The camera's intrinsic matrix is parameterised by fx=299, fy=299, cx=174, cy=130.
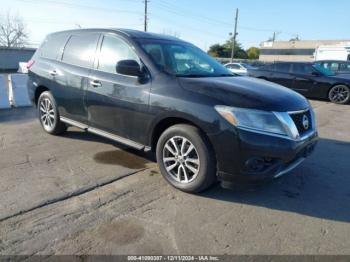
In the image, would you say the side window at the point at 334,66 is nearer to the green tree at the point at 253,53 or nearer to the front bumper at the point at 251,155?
the front bumper at the point at 251,155

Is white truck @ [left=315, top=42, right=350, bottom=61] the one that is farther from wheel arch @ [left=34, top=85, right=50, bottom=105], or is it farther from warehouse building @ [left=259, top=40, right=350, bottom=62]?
warehouse building @ [left=259, top=40, right=350, bottom=62]

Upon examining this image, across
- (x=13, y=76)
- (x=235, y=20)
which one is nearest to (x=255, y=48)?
(x=235, y=20)

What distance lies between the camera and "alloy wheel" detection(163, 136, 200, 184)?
11.0 ft

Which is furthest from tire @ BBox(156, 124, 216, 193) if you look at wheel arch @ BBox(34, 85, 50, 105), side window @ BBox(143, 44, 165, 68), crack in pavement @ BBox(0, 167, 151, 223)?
wheel arch @ BBox(34, 85, 50, 105)

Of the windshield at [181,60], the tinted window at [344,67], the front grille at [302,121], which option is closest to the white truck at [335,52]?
the tinted window at [344,67]

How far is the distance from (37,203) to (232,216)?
2.04 metres

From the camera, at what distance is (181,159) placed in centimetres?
346

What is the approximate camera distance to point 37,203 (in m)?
3.14

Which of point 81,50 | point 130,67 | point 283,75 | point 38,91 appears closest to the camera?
point 130,67

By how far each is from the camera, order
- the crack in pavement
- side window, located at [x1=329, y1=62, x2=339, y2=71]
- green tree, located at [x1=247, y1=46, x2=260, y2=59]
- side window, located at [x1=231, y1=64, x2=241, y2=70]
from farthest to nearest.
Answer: green tree, located at [x1=247, y1=46, x2=260, y2=59]
side window, located at [x1=231, y1=64, x2=241, y2=70]
side window, located at [x1=329, y1=62, x2=339, y2=71]
the crack in pavement

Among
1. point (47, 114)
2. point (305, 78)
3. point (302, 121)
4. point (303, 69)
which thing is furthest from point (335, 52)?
point (47, 114)

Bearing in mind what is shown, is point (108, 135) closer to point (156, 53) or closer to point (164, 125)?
point (164, 125)

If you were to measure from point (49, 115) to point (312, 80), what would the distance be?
9.85m

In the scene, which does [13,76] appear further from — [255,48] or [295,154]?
[255,48]
